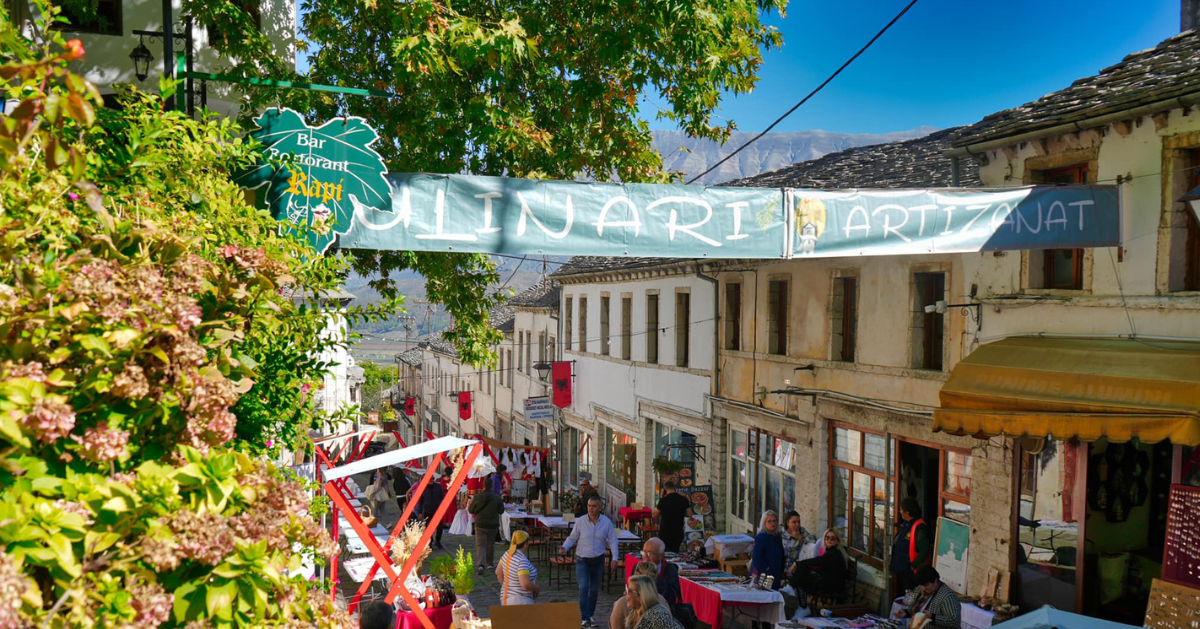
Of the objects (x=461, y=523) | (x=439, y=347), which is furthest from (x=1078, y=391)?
(x=439, y=347)

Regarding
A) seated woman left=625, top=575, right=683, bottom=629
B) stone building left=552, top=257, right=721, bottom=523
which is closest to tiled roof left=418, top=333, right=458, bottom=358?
stone building left=552, top=257, right=721, bottom=523

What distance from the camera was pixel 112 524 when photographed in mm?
1912

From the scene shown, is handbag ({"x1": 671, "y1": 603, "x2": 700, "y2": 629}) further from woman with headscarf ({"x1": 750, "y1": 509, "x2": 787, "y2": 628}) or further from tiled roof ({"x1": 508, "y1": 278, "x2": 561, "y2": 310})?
tiled roof ({"x1": 508, "y1": 278, "x2": 561, "y2": 310})

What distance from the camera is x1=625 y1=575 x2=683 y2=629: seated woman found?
7.50m

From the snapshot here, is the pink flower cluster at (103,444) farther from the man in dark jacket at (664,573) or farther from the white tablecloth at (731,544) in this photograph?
the white tablecloth at (731,544)

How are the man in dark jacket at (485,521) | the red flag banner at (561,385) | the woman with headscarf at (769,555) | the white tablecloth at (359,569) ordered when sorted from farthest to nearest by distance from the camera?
the red flag banner at (561,385) → the man in dark jacket at (485,521) → the white tablecloth at (359,569) → the woman with headscarf at (769,555)

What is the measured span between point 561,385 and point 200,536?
1089 inches

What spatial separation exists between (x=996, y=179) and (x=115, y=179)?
11.0 m

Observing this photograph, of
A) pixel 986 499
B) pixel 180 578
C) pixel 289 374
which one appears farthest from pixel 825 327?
pixel 180 578

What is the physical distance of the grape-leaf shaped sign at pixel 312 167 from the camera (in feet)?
18.7

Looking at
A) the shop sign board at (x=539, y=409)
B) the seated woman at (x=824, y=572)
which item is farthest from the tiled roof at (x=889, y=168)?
the shop sign board at (x=539, y=409)

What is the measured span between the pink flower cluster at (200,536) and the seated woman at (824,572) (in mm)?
11178

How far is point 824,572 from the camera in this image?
39.9 ft

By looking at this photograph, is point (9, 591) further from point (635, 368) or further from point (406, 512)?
point (635, 368)
